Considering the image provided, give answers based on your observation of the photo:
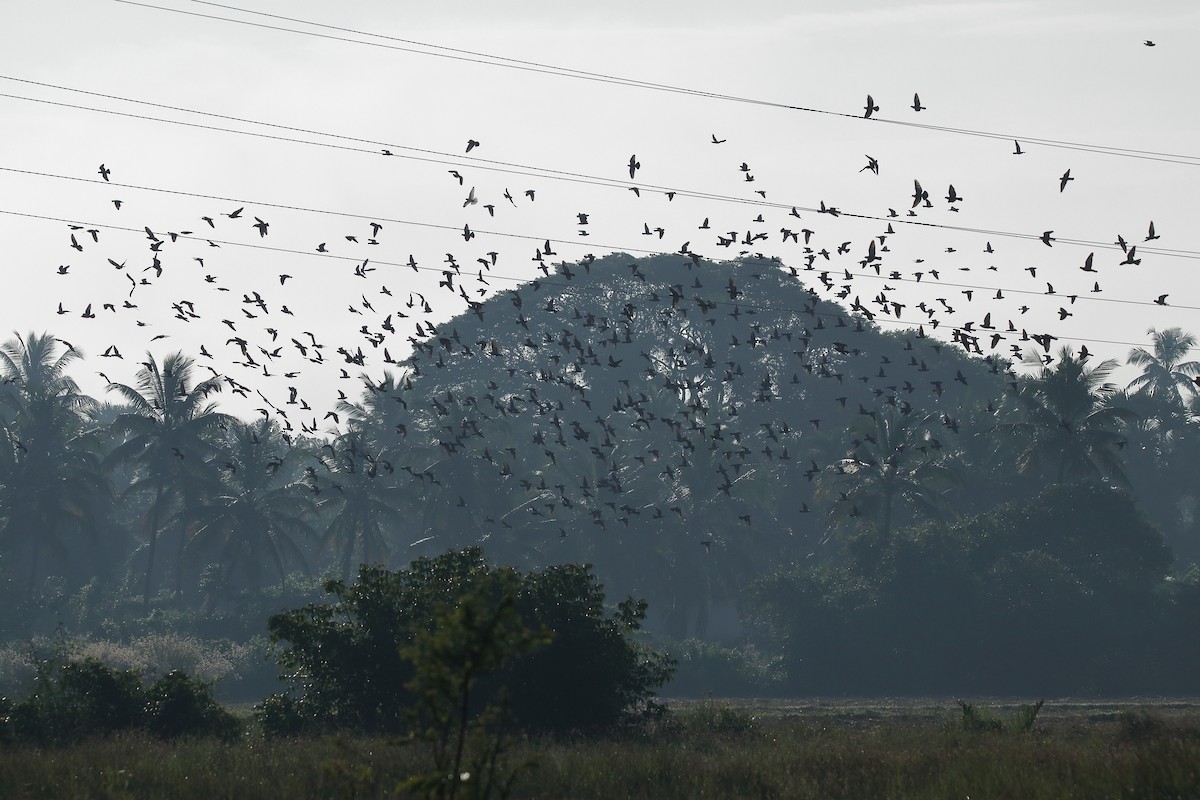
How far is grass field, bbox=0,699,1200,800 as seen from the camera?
18.1m

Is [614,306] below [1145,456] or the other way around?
the other way around

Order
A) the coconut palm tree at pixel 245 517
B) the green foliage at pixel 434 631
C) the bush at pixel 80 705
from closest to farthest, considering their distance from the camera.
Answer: the bush at pixel 80 705, the green foliage at pixel 434 631, the coconut palm tree at pixel 245 517

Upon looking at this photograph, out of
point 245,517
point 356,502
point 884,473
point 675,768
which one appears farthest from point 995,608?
Answer: point 675,768

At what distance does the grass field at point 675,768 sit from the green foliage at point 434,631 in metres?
1.71

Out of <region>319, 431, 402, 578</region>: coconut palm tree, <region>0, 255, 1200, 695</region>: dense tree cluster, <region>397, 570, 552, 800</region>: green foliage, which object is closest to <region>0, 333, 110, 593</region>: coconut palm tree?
<region>0, 255, 1200, 695</region>: dense tree cluster

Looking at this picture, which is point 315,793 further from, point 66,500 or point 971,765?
point 66,500

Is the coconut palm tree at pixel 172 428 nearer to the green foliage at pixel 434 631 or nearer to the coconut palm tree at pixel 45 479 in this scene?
the coconut palm tree at pixel 45 479

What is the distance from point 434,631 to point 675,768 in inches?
293

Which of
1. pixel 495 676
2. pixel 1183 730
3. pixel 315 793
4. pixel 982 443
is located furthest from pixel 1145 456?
pixel 315 793

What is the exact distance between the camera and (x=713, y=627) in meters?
81.6

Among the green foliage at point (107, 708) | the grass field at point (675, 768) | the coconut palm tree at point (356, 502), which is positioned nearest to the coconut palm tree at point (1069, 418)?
the coconut palm tree at point (356, 502)

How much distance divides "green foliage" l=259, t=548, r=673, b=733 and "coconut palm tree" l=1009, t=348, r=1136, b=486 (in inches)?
1570

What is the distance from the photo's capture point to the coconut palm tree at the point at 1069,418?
62594 millimetres

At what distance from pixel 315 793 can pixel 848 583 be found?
4589 centimetres
